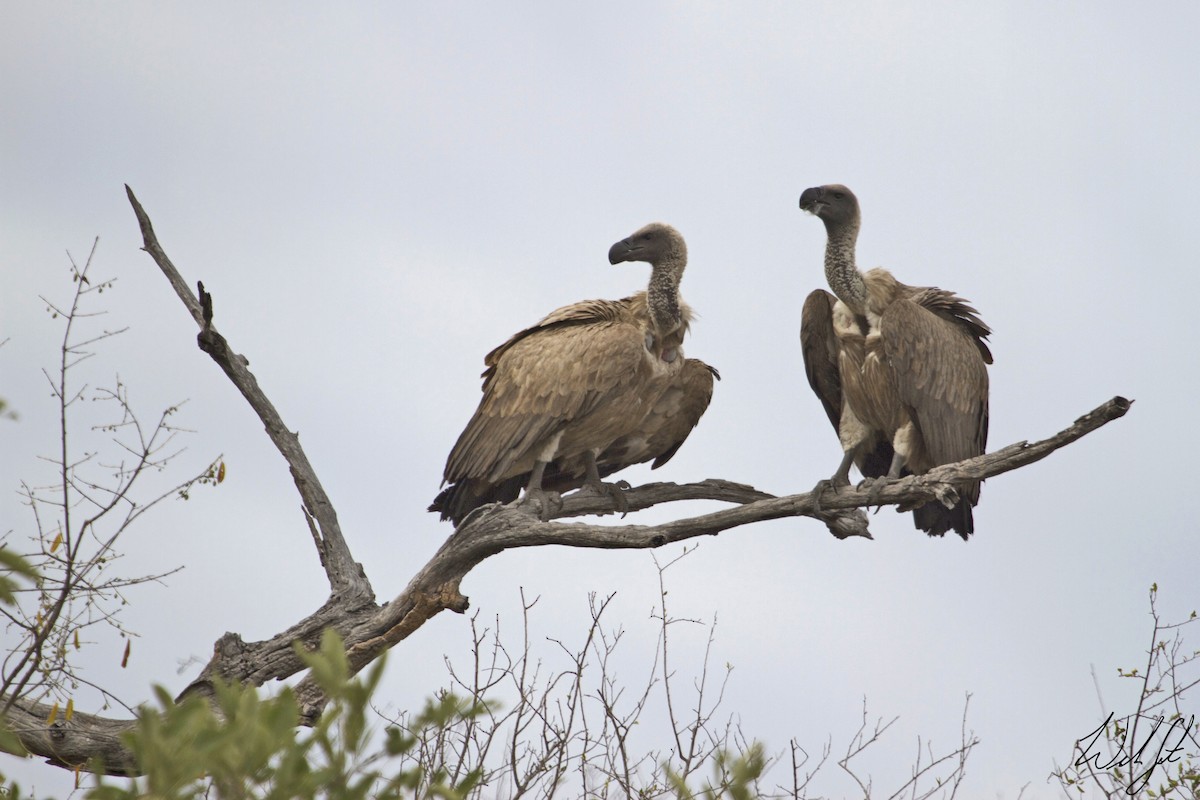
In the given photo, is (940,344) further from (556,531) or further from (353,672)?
(353,672)

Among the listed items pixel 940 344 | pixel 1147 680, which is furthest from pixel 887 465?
pixel 1147 680

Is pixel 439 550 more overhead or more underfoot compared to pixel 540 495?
more underfoot

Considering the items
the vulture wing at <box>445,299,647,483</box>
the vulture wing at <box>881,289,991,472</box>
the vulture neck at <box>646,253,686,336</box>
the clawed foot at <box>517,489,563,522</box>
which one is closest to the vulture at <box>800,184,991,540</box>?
the vulture wing at <box>881,289,991,472</box>

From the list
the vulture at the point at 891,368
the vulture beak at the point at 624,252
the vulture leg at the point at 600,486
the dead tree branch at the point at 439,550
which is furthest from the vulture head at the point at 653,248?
the dead tree branch at the point at 439,550

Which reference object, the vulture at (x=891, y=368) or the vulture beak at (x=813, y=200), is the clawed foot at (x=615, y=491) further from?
the vulture beak at (x=813, y=200)

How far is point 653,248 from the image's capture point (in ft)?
27.5

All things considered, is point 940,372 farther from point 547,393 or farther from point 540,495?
point 540,495

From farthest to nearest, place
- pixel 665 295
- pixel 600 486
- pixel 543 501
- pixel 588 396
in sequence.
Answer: pixel 665 295 → pixel 600 486 → pixel 588 396 → pixel 543 501

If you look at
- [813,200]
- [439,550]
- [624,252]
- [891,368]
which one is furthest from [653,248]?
[439,550]

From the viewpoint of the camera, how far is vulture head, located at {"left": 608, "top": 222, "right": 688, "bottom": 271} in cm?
838

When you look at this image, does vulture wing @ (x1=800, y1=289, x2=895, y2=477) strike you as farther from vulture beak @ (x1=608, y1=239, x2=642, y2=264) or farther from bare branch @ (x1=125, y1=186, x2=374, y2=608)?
bare branch @ (x1=125, y1=186, x2=374, y2=608)

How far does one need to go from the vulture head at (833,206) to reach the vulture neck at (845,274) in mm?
108

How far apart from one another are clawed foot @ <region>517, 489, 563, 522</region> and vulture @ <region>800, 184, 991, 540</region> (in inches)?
62.0

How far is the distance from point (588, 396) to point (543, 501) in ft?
2.28
